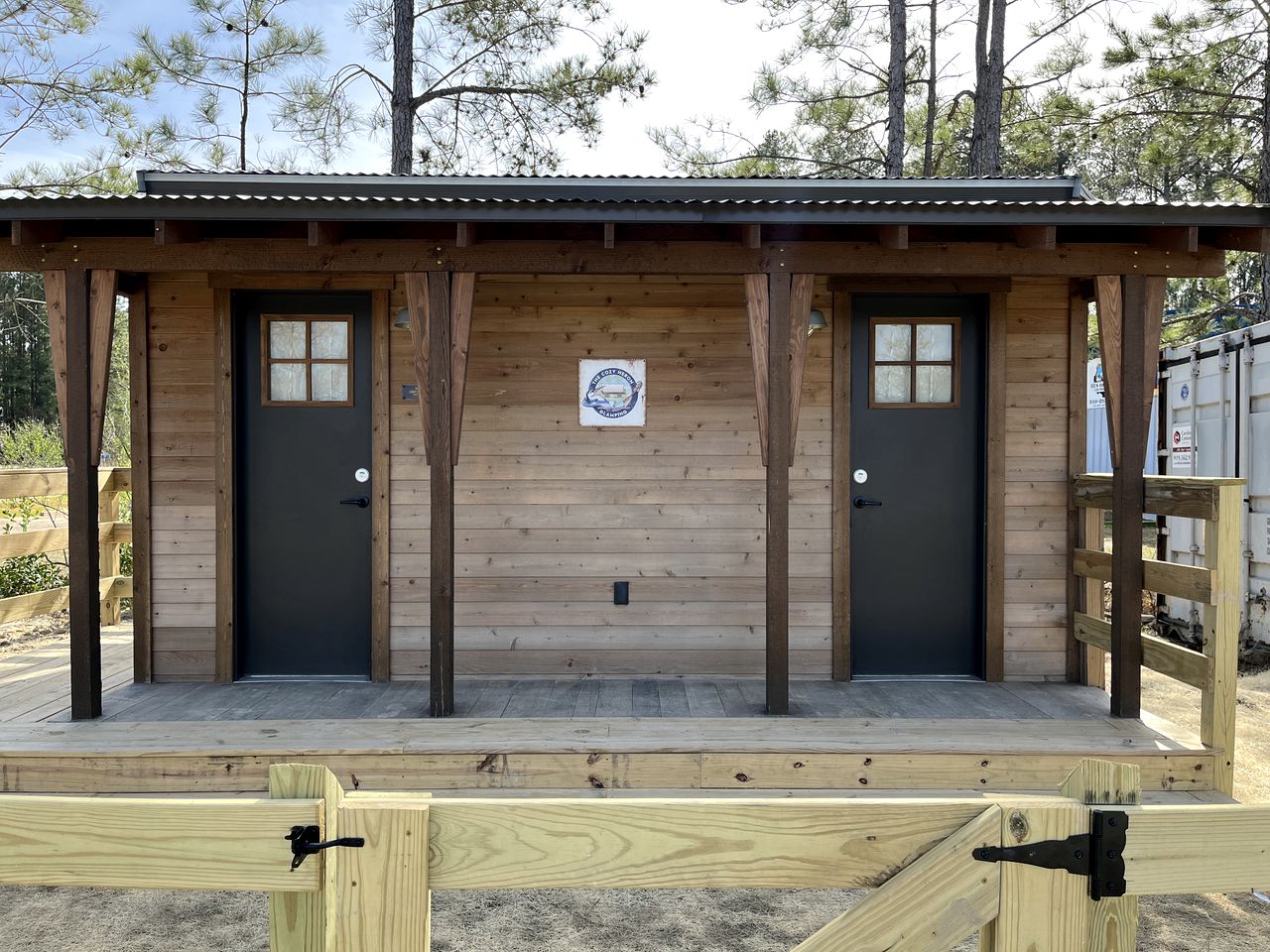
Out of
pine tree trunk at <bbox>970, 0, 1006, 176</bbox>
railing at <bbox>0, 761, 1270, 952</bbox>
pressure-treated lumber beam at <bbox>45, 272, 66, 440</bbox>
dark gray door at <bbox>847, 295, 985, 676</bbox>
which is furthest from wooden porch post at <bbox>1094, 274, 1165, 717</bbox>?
pine tree trunk at <bbox>970, 0, 1006, 176</bbox>

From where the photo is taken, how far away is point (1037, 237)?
387 centimetres

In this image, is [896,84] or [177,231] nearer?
[177,231]

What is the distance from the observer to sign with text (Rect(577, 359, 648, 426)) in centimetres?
473

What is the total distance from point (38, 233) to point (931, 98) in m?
11.1

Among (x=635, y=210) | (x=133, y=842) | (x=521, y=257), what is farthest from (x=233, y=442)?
(x=133, y=842)

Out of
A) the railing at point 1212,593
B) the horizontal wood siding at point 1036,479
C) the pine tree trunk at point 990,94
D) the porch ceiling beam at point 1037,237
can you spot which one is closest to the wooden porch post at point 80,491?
the porch ceiling beam at point 1037,237

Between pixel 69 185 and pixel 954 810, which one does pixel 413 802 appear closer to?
Answer: pixel 954 810

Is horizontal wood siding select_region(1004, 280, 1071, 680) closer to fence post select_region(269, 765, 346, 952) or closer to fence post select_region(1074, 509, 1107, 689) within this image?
fence post select_region(1074, 509, 1107, 689)

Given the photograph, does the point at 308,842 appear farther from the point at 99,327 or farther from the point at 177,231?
the point at 99,327

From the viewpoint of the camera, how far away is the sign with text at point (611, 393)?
4.73 meters

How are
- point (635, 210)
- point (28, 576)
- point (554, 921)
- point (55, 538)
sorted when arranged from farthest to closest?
point (28, 576) < point (55, 538) < point (635, 210) < point (554, 921)

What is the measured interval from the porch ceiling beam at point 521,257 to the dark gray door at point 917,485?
0.78m

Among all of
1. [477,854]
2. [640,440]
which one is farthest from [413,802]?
[640,440]

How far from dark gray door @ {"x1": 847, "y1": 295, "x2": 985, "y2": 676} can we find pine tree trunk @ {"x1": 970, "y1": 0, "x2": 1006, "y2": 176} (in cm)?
660
